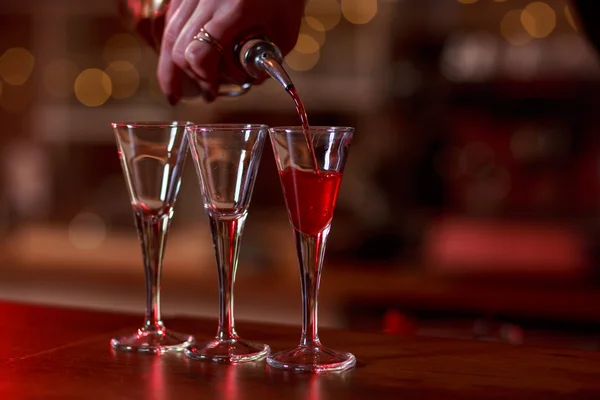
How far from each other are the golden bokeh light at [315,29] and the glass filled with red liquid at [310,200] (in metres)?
2.42

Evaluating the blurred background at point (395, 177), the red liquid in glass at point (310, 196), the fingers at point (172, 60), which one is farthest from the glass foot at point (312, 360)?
the blurred background at point (395, 177)

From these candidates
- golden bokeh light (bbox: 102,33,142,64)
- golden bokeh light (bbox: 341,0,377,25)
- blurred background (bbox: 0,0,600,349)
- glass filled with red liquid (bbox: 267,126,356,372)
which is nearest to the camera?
glass filled with red liquid (bbox: 267,126,356,372)

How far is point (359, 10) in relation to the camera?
3.06 m

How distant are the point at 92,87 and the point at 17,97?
38cm

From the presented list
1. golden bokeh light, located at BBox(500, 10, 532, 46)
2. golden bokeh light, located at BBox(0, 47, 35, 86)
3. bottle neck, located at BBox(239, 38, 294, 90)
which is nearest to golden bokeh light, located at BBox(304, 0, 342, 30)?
golden bokeh light, located at BBox(500, 10, 532, 46)

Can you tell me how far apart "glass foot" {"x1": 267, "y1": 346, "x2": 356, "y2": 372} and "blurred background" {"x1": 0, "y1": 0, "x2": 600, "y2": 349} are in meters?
1.45

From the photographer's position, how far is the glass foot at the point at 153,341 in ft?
2.65

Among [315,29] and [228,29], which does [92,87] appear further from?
[228,29]

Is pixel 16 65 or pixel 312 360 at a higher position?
pixel 16 65

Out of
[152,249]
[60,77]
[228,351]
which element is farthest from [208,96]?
[60,77]

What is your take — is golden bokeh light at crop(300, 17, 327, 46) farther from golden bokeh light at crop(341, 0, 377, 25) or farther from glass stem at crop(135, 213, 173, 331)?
glass stem at crop(135, 213, 173, 331)

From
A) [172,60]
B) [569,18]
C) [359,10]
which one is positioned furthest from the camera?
[359,10]

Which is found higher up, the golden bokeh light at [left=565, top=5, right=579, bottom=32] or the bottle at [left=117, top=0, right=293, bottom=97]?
the golden bokeh light at [left=565, top=5, right=579, bottom=32]

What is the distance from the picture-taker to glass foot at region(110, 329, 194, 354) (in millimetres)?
809
